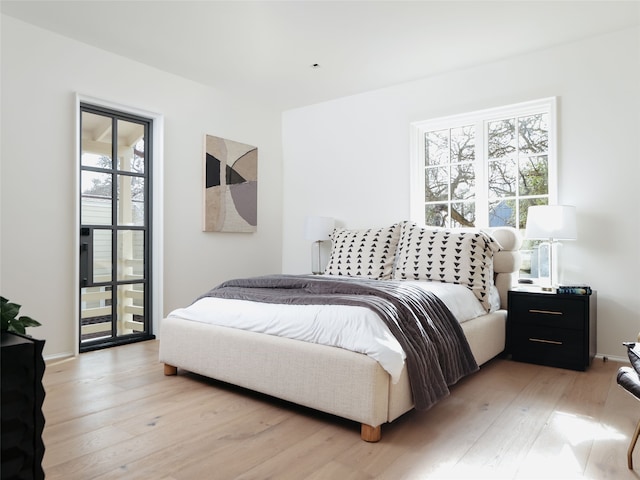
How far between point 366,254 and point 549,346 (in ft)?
4.96

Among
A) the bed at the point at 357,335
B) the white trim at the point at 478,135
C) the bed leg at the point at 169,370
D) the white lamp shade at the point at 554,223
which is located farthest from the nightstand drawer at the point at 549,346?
the bed leg at the point at 169,370

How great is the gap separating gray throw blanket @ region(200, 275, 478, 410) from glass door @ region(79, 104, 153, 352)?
1.38 metres

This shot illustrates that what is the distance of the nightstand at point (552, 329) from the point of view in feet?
9.86

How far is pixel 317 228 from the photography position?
15.3 ft

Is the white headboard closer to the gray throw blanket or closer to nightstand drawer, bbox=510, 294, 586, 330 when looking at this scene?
nightstand drawer, bbox=510, 294, 586, 330

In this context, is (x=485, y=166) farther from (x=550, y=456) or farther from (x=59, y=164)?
(x=59, y=164)

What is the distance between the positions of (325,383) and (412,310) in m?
0.61

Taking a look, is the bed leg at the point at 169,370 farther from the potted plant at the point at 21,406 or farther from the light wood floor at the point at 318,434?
the potted plant at the point at 21,406

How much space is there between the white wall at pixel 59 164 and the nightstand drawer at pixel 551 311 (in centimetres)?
291

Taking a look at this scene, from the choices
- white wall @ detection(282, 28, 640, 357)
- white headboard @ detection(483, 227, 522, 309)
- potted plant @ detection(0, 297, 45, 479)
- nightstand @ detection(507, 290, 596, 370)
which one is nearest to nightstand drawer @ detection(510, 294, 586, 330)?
nightstand @ detection(507, 290, 596, 370)

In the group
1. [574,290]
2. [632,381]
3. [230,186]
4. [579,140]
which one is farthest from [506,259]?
[230,186]

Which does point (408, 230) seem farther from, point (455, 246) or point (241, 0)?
point (241, 0)

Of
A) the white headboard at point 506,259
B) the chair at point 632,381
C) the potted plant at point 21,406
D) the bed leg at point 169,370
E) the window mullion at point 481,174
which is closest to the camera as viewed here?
the potted plant at point 21,406

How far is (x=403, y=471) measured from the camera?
1.71 metres
